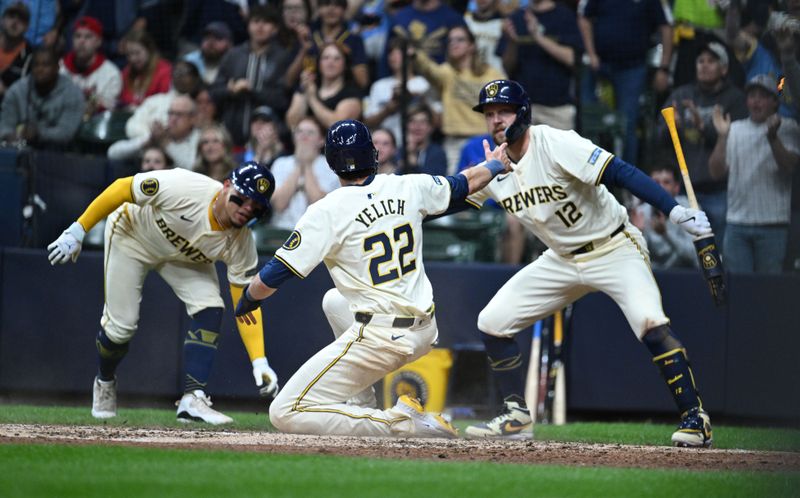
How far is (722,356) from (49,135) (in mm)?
5932

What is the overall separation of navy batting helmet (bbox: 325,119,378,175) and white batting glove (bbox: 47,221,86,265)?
5.51 feet

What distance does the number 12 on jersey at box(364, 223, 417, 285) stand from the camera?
5.99 m

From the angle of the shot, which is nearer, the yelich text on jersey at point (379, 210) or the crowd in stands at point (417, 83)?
the yelich text on jersey at point (379, 210)

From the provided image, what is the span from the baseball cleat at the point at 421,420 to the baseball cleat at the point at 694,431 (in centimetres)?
124

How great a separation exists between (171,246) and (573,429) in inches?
115

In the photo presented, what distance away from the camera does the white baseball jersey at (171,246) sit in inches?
278

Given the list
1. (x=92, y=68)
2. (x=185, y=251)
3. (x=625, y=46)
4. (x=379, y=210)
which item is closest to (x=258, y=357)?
(x=185, y=251)

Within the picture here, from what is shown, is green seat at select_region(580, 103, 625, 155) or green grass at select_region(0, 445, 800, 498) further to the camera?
green seat at select_region(580, 103, 625, 155)

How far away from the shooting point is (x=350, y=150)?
6.04 metres

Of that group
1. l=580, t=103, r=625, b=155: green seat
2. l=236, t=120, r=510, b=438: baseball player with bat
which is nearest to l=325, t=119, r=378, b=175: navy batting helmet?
l=236, t=120, r=510, b=438: baseball player with bat

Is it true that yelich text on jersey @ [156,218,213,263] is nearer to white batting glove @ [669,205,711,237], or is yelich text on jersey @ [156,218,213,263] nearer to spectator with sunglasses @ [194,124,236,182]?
spectator with sunglasses @ [194,124,236,182]

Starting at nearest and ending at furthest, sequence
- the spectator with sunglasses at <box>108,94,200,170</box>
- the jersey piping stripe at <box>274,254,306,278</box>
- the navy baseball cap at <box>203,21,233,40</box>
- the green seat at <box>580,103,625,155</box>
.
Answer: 1. the jersey piping stripe at <box>274,254,306,278</box>
2. the green seat at <box>580,103,625,155</box>
3. the spectator with sunglasses at <box>108,94,200,170</box>
4. the navy baseball cap at <box>203,21,233,40</box>

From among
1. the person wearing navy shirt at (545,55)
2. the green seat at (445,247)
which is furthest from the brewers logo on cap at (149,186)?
the person wearing navy shirt at (545,55)

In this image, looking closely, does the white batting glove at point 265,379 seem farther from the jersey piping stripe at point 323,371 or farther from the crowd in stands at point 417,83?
the crowd in stands at point 417,83
